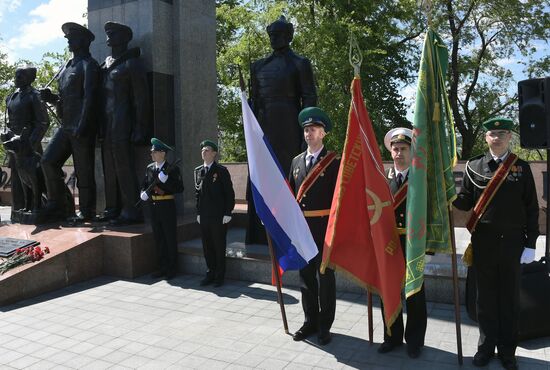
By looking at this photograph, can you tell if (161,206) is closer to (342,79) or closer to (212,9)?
(212,9)

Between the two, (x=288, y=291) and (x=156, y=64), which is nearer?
(x=288, y=291)

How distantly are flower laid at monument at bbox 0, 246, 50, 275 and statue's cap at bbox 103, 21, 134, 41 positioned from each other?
3559 millimetres

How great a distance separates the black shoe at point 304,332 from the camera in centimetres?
435

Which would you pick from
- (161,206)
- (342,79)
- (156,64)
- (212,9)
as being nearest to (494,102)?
(342,79)

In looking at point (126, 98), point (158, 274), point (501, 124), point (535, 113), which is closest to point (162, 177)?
point (158, 274)

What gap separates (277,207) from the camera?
4277 millimetres

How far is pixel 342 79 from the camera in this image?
59.3ft

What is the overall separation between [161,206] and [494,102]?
20.4 metres

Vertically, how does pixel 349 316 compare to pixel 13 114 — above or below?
below

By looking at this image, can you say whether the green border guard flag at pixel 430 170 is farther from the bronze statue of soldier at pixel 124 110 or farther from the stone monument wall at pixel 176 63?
the stone monument wall at pixel 176 63

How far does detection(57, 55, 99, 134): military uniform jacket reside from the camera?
7793mm

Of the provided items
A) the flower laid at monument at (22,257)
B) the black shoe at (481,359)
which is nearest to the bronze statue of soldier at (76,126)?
the flower laid at monument at (22,257)

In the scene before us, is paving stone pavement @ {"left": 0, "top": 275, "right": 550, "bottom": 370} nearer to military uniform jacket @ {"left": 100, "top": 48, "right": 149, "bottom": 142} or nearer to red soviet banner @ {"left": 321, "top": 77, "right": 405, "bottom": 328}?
red soviet banner @ {"left": 321, "top": 77, "right": 405, "bottom": 328}

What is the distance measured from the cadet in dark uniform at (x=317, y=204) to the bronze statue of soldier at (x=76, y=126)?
15.9ft
